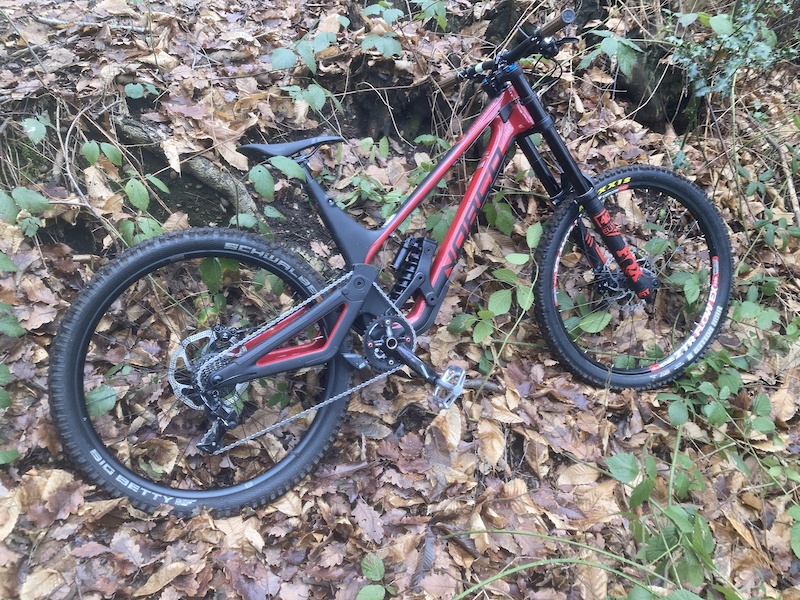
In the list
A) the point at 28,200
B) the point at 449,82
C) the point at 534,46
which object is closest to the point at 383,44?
the point at 449,82

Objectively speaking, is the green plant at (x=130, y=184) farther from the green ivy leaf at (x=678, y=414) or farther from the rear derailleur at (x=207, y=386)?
the green ivy leaf at (x=678, y=414)

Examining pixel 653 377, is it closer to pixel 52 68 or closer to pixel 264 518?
pixel 264 518

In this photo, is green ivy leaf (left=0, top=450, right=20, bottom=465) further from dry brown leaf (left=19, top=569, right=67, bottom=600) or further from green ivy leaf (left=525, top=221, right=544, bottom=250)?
green ivy leaf (left=525, top=221, right=544, bottom=250)

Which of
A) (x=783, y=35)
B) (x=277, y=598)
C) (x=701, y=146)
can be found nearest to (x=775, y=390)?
(x=701, y=146)

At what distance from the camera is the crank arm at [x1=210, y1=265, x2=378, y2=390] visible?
2.12 meters

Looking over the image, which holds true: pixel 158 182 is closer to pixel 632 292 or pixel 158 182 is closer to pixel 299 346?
pixel 299 346

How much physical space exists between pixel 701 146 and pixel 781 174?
0.73 m

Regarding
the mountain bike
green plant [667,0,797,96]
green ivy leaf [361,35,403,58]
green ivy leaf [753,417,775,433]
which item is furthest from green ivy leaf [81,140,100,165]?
green ivy leaf [753,417,775,433]

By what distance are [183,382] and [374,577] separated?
1.24m

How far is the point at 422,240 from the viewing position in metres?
2.43

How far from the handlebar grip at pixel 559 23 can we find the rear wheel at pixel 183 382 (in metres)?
1.53

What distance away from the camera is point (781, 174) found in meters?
3.74

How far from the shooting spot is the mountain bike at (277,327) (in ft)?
6.93

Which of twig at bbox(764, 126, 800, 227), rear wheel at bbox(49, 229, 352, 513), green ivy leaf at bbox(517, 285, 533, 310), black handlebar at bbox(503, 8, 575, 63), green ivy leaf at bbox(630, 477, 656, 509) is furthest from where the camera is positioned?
twig at bbox(764, 126, 800, 227)
